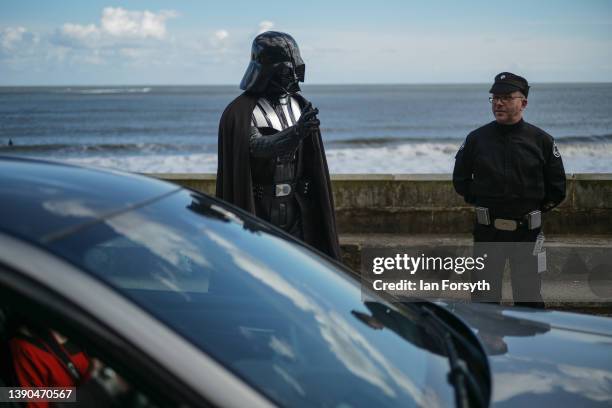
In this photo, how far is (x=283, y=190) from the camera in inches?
197

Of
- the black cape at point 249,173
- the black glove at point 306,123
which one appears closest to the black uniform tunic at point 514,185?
the black cape at point 249,173

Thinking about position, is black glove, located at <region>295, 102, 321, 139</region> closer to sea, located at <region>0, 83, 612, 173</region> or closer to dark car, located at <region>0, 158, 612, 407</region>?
dark car, located at <region>0, 158, 612, 407</region>

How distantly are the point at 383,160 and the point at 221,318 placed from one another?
108ft

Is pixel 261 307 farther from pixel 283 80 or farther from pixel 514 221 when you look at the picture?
pixel 514 221

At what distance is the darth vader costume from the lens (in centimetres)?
484

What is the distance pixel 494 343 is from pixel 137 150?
132 feet

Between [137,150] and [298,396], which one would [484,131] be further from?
[137,150]

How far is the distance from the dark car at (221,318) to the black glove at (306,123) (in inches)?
71.5

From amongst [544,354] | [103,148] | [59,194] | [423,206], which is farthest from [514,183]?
[103,148]

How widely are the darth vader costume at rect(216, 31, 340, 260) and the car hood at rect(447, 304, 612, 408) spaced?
2.12m

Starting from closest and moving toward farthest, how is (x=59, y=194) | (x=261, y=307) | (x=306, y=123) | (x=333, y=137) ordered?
(x=59, y=194), (x=261, y=307), (x=306, y=123), (x=333, y=137)

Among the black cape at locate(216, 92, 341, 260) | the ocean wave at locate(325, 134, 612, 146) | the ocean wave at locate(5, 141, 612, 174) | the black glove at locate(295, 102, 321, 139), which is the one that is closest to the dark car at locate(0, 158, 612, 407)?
the black glove at locate(295, 102, 321, 139)

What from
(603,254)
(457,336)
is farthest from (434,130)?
(457,336)

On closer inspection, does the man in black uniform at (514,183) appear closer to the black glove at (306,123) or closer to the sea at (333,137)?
the black glove at (306,123)
